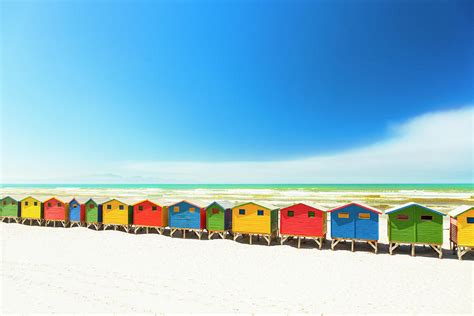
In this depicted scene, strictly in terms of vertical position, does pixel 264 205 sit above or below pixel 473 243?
above

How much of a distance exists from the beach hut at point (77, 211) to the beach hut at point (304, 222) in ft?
71.1

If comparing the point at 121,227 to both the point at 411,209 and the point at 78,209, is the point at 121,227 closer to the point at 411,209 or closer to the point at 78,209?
the point at 78,209

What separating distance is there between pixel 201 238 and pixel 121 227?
10080 millimetres

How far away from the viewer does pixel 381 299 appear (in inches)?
495

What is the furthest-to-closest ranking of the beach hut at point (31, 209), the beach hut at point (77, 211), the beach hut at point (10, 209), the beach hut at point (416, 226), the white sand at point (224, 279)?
1. the beach hut at point (10, 209)
2. the beach hut at point (31, 209)
3. the beach hut at point (77, 211)
4. the beach hut at point (416, 226)
5. the white sand at point (224, 279)

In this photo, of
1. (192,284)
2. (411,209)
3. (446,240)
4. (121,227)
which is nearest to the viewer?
(192,284)

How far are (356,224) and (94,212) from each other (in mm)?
25138

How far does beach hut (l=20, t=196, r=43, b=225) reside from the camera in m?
31.6

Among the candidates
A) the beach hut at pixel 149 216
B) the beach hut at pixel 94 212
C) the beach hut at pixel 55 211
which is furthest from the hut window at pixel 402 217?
the beach hut at pixel 55 211

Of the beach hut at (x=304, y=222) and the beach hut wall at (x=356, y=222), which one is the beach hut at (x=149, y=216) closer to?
the beach hut at (x=304, y=222)

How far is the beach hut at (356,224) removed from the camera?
20.4 metres

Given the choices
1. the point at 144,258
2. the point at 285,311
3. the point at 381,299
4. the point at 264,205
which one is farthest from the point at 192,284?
the point at 264,205

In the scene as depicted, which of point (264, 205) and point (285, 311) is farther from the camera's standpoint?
point (264, 205)

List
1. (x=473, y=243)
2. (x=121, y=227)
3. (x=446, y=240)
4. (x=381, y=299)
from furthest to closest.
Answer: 1. (x=121, y=227)
2. (x=446, y=240)
3. (x=473, y=243)
4. (x=381, y=299)
